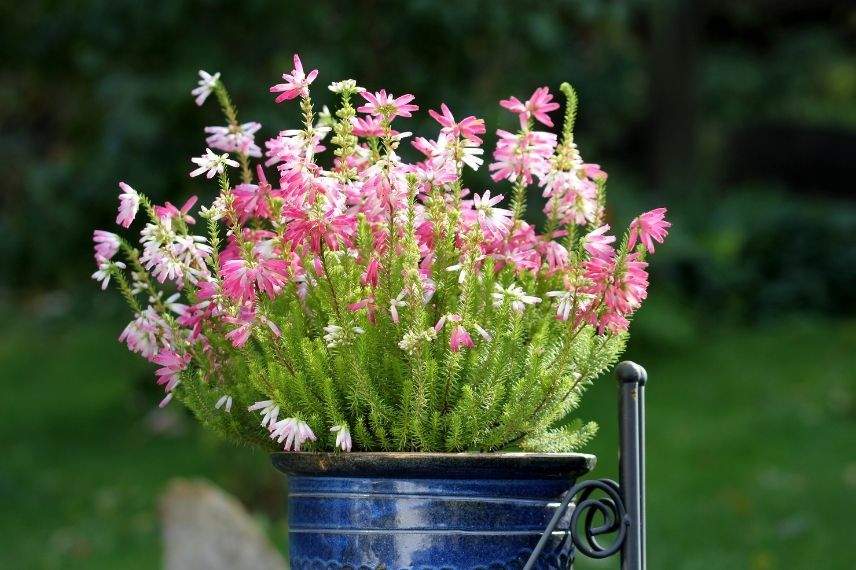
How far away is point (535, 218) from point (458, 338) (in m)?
5.18

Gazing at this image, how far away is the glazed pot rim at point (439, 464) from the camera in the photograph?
2.14 m

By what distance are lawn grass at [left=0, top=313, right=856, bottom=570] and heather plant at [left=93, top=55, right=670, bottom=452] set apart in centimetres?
370

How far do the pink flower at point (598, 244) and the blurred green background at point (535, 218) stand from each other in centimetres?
375

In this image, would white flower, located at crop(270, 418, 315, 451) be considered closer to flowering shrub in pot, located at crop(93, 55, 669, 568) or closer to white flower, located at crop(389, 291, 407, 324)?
flowering shrub in pot, located at crop(93, 55, 669, 568)

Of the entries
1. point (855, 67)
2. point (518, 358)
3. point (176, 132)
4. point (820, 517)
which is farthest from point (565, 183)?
point (855, 67)

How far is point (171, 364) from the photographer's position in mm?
2385

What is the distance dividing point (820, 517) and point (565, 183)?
439cm

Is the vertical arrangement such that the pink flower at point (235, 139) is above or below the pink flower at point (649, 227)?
above

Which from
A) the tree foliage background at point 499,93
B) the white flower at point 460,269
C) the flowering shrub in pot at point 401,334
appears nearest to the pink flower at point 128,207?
the flowering shrub in pot at point 401,334

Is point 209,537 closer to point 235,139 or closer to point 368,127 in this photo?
point 235,139

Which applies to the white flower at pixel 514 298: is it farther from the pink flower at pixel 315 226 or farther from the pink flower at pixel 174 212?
the pink flower at pixel 174 212

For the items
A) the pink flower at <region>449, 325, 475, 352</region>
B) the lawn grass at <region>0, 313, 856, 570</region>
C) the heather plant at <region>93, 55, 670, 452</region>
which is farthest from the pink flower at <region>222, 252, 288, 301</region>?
the lawn grass at <region>0, 313, 856, 570</region>

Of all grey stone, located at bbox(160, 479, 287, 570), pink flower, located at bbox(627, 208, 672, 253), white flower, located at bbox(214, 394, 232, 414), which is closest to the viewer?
pink flower, located at bbox(627, 208, 672, 253)

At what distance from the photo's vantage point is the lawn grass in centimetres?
622
